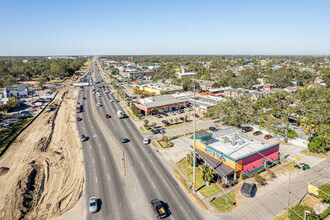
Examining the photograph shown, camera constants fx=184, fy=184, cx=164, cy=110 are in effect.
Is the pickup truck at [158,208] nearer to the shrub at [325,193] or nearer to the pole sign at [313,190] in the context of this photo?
the shrub at [325,193]

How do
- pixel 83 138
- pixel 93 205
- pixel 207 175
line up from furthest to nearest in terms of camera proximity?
pixel 83 138 < pixel 207 175 < pixel 93 205

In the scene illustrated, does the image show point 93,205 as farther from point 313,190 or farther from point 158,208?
point 313,190

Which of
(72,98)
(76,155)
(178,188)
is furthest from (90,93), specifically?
(178,188)

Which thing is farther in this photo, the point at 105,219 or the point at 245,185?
the point at 245,185

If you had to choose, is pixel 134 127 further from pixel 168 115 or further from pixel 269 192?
pixel 269 192

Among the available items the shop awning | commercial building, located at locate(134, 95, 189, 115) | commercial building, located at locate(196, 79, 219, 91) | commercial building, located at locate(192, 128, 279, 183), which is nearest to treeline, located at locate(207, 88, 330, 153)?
commercial building, located at locate(192, 128, 279, 183)

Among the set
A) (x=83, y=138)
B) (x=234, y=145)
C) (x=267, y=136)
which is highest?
(x=234, y=145)

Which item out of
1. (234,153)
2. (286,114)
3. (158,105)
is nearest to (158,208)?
(234,153)
